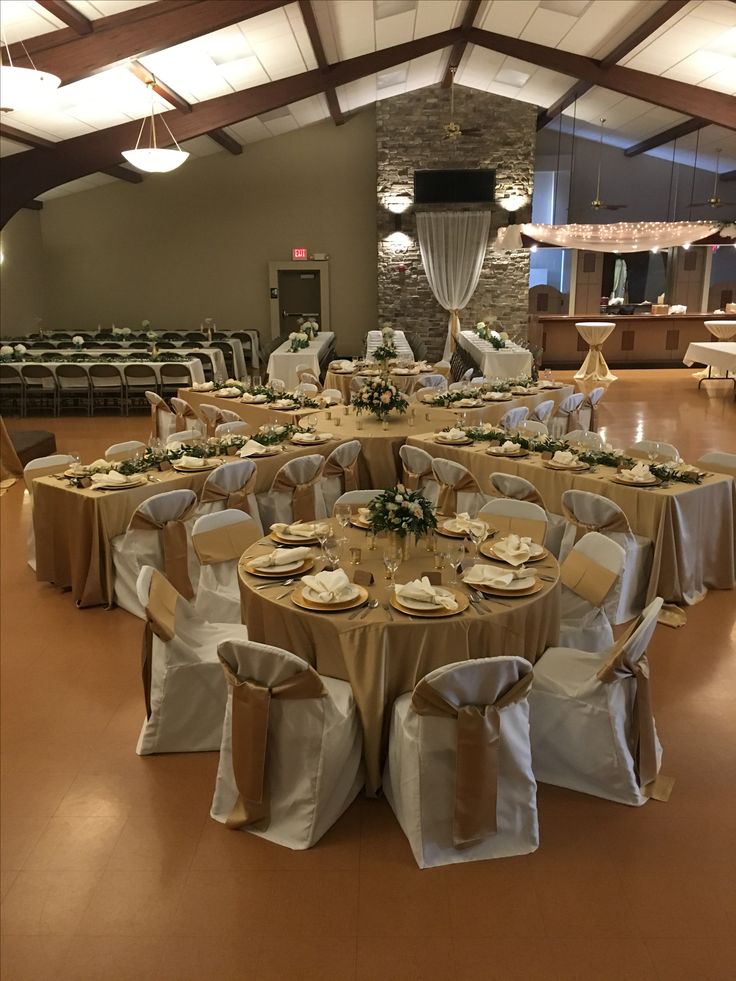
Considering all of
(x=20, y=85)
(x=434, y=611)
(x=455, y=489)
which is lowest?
(x=455, y=489)

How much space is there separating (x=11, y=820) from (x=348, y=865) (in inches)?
53.6

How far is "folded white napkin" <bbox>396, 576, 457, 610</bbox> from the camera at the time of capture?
9.96ft

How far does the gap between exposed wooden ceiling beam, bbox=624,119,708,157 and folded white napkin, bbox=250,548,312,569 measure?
1294 cm

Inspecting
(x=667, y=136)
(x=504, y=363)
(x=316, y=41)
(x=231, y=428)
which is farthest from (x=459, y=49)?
(x=231, y=428)

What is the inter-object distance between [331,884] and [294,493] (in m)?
3.36

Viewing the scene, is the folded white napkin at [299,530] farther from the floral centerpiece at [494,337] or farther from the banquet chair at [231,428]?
the floral centerpiece at [494,337]

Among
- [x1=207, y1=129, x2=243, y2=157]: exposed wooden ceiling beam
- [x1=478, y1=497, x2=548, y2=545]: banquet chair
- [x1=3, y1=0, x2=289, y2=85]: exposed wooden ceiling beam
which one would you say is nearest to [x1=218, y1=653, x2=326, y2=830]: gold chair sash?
[x1=478, y1=497, x2=548, y2=545]: banquet chair

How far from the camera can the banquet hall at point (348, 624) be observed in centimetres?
258

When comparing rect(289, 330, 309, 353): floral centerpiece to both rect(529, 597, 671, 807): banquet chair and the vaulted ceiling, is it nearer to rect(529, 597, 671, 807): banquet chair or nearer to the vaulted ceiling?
the vaulted ceiling

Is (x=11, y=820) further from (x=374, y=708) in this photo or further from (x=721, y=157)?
(x=721, y=157)

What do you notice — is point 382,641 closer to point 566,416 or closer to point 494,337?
point 566,416

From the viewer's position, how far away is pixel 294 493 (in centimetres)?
573

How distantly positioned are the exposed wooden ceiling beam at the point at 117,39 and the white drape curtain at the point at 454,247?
9358 mm

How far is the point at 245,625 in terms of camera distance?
3.54 m
